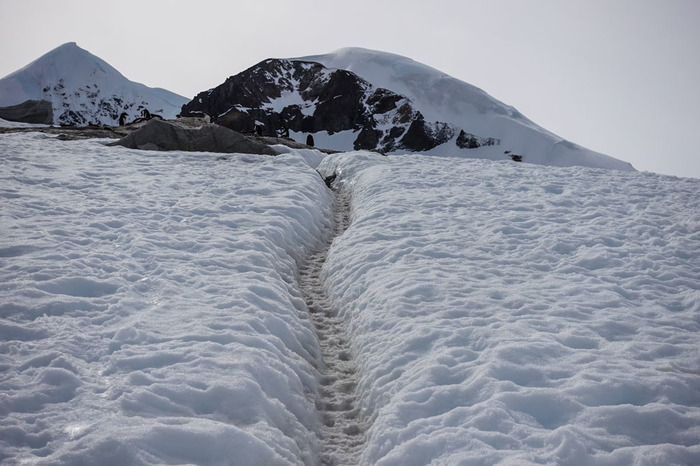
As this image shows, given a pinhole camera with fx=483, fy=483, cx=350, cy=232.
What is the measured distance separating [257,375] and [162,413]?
4.89ft

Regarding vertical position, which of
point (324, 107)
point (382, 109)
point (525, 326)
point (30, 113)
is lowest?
point (525, 326)

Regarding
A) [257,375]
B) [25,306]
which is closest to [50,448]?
[257,375]

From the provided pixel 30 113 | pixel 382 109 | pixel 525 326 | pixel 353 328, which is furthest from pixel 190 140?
pixel 382 109

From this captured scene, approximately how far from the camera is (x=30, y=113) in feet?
166

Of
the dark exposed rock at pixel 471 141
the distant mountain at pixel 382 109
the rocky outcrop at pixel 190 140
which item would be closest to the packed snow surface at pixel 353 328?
the rocky outcrop at pixel 190 140

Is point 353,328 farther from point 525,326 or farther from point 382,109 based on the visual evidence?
point 382,109

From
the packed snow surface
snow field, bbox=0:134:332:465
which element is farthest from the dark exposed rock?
snow field, bbox=0:134:332:465

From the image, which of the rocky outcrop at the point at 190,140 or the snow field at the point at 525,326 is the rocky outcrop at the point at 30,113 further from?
the snow field at the point at 525,326

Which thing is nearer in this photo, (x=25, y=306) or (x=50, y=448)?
(x=50, y=448)

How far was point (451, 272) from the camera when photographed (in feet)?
36.6

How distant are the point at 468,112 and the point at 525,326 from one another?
137 metres

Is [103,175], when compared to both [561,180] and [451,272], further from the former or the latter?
[561,180]

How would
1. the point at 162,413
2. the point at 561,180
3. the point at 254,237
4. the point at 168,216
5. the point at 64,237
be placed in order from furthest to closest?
the point at 561,180, the point at 168,216, the point at 254,237, the point at 64,237, the point at 162,413

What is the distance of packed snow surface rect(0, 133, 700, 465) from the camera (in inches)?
228
